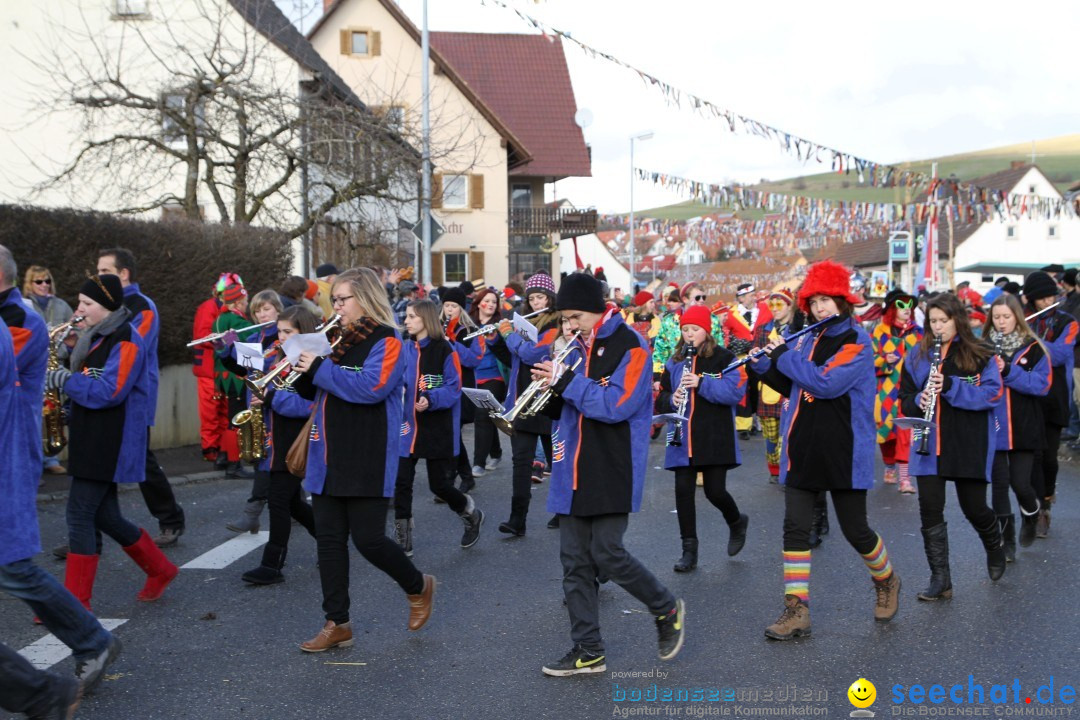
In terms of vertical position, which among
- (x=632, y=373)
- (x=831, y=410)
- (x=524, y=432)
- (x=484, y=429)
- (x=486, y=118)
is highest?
(x=486, y=118)

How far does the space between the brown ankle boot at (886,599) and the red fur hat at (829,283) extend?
1507 millimetres

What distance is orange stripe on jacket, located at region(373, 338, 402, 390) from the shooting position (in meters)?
5.51

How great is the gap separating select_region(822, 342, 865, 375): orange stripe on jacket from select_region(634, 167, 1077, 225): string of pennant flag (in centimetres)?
1527

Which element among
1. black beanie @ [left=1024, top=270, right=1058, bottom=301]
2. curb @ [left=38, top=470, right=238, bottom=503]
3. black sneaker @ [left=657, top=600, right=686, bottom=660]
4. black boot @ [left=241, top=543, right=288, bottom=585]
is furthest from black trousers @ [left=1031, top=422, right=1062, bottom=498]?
curb @ [left=38, top=470, right=238, bottom=503]

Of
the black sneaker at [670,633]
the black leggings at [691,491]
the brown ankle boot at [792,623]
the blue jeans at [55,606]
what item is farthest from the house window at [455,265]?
the blue jeans at [55,606]

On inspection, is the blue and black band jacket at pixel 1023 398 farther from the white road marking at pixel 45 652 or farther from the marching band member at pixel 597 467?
the white road marking at pixel 45 652

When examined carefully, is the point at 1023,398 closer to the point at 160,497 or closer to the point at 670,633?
the point at 670,633

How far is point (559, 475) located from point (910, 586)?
2796 millimetres

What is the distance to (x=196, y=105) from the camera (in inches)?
690

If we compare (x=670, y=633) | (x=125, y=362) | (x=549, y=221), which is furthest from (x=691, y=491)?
(x=549, y=221)

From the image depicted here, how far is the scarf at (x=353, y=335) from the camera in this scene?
5.60 meters

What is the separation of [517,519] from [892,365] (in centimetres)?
475

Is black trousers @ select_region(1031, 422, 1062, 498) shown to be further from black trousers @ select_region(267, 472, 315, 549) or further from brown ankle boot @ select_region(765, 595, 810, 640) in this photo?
black trousers @ select_region(267, 472, 315, 549)

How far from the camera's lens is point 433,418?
8.14m
